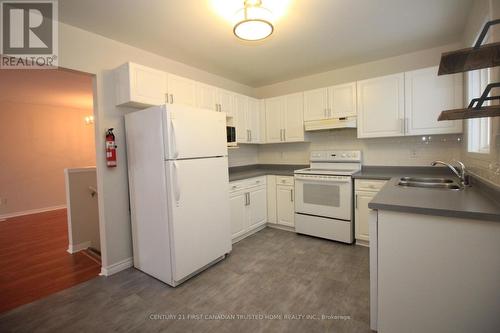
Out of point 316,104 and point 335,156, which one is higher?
point 316,104

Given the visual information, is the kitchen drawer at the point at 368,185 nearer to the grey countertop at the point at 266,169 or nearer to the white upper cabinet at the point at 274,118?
the grey countertop at the point at 266,169

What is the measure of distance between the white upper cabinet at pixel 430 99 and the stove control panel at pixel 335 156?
70 cm

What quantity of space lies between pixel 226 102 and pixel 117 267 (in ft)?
8.40

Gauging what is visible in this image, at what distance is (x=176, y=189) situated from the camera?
2.21m

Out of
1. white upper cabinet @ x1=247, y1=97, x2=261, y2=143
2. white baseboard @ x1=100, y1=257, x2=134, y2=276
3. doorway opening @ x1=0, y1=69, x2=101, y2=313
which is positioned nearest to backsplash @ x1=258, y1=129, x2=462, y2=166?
white upper cabinet @ x1=247, y1=97, x2=261, y2=143

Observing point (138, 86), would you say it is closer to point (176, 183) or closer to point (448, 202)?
point (176, 183)

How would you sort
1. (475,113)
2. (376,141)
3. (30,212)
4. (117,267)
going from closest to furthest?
(475,113), (117,267), (376,141), (30,212)

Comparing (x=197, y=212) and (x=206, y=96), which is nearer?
(x=197, y=212)

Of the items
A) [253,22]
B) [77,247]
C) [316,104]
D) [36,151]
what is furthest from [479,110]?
[36,151]

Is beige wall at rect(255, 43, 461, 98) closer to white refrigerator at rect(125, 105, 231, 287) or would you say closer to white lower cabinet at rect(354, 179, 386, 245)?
white lower cabinet at rect(354, 179, 386, 245)

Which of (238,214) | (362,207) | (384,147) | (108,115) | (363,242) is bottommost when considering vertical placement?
(363,242)

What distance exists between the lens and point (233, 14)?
2117 millimetres

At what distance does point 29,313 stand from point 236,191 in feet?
7.49

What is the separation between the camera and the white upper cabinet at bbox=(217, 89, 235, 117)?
342 centimetres
